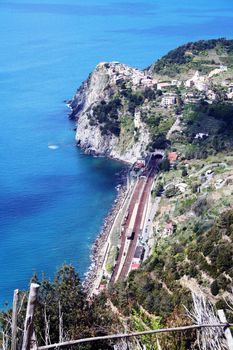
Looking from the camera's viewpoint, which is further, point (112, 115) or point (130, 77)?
point (130, 77)

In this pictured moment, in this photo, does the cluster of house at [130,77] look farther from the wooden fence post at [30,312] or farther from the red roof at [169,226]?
the wooden fence post at [30,312]

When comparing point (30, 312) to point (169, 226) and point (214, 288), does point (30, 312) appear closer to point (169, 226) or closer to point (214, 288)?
point (214, 288)

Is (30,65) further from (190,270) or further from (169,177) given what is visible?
(190,270)

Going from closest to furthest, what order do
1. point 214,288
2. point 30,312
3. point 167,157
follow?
point 30,312 → point 214,288 → point 167,157

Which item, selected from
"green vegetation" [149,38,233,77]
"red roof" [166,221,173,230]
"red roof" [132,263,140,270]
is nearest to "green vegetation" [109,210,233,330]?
"red roof" [132,263,140,270]

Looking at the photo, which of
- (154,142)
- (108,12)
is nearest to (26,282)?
(154,142)

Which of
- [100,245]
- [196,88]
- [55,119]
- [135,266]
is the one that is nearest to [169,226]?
[135,266]
